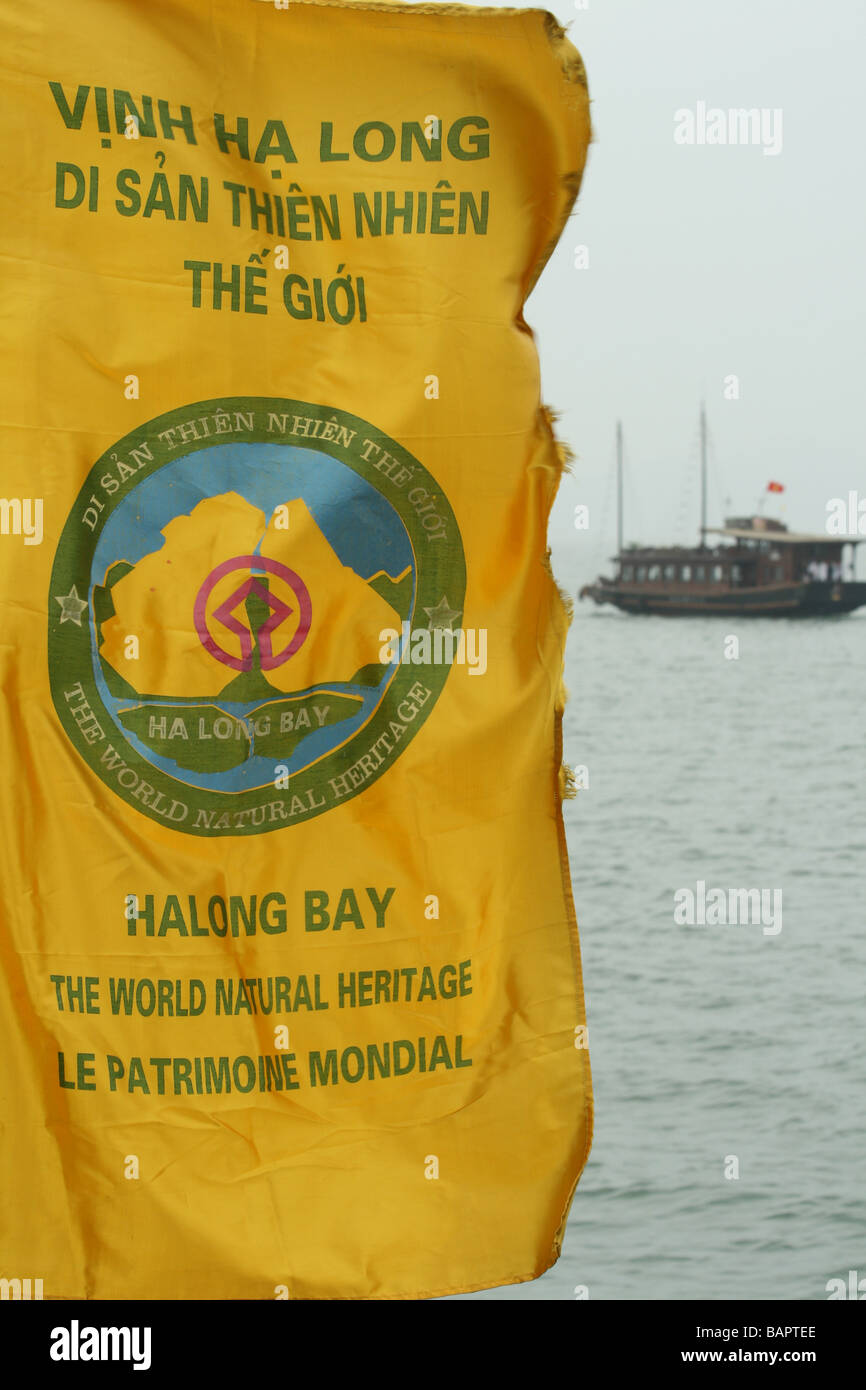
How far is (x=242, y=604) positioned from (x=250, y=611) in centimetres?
2

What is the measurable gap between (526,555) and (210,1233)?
1611 millimetres

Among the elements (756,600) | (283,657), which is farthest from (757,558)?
(283,657)

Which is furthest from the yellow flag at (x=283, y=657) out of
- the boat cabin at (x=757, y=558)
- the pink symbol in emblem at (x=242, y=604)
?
the boat cabin at (x=757, y=558)

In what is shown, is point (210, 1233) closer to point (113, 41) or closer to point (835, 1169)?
point (113, 41)

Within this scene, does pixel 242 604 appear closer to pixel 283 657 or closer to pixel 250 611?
pixel 250 611

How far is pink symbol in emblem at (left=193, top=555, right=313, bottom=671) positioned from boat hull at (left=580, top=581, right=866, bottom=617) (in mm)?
51550

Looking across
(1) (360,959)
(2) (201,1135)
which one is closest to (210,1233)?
(2) (201,1135)

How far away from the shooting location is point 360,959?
381cm

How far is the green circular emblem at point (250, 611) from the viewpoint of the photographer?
371 cm

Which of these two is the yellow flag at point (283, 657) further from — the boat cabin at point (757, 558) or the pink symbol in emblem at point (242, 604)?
the boat cabin at point (757, 558)

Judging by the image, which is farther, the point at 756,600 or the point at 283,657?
the point at 756,600

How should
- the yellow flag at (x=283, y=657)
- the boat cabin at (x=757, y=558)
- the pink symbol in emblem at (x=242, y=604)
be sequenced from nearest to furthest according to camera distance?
1. the yellow flag at (x=283, y=657)
2. the pink symbol in emblem at (x=242, y=604)
3. the boat cabin at (x=757, y=558)

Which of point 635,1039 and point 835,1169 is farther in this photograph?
point 635,1039

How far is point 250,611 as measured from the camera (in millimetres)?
3799
